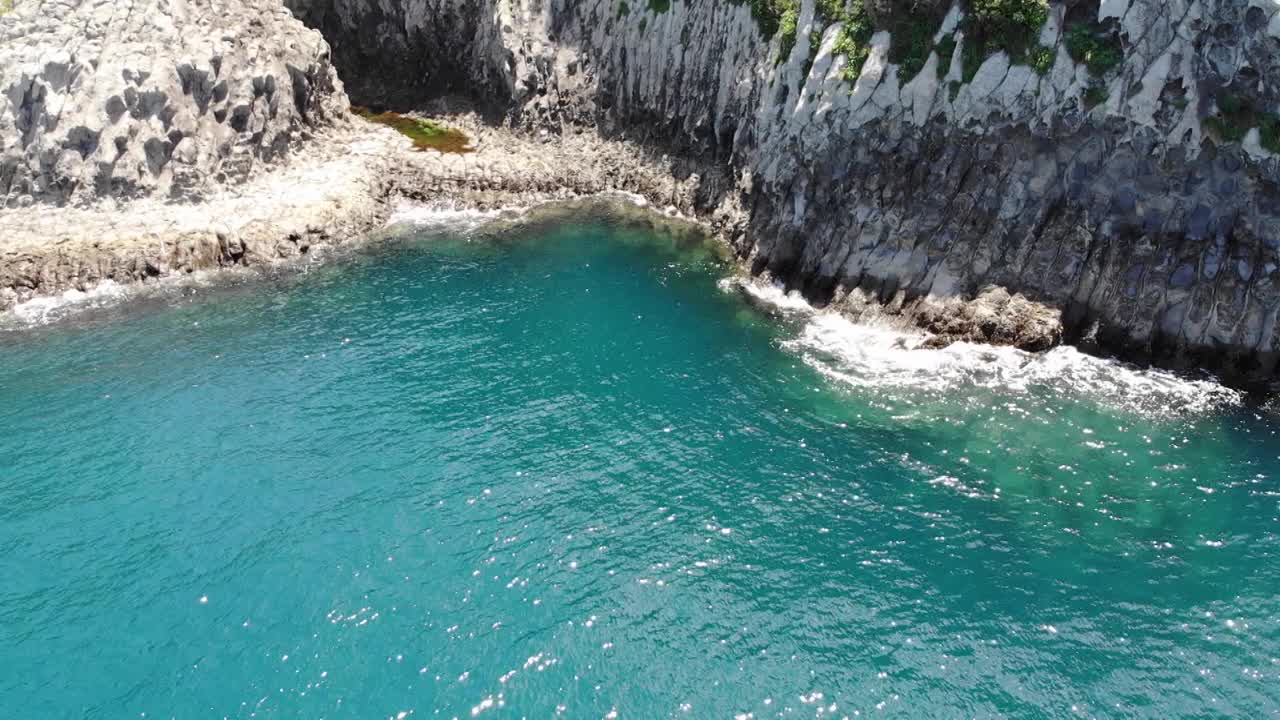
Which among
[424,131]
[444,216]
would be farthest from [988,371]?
[424,131]

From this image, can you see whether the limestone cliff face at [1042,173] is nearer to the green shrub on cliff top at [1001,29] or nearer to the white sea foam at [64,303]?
the green shrub on cliff top at [1001,29]

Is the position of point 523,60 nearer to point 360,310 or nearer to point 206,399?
point 360,310

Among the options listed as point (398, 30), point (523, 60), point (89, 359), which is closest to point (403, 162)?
point (523, 60)

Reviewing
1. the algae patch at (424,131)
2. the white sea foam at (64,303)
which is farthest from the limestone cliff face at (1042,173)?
the white sea foam at (64,303)

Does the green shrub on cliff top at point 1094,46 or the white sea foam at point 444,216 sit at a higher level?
the green shrub on cliff top at point 1094,46

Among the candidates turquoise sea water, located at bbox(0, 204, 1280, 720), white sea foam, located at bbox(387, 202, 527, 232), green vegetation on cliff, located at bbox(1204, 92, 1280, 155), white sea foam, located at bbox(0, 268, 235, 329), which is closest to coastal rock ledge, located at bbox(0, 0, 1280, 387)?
green vegetation on cliff, located at bbox(1204, 92, 1280, 155)

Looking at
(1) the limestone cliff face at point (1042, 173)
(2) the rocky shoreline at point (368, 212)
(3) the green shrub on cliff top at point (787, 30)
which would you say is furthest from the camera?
(3) the green shrub on cliff top at point (787, 30)

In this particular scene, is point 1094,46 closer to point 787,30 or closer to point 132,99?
point 787,30
